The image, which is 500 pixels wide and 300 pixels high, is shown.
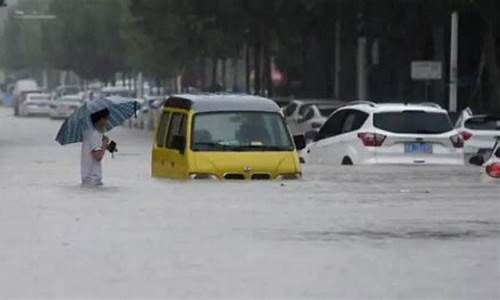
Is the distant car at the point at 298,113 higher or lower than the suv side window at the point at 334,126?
lower

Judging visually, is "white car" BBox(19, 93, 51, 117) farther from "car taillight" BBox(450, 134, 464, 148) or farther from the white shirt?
the white shirt

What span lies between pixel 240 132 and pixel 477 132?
10364 mm

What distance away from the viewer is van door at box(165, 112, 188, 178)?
23.5m

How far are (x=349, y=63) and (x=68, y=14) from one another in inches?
1893

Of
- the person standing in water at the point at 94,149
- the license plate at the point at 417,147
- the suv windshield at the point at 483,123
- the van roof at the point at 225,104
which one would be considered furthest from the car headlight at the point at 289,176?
the suv windshield at the point at 483,123

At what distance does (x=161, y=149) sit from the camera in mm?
24953

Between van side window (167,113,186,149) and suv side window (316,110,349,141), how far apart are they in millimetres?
4825

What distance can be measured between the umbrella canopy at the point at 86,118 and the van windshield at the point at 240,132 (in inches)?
57.5

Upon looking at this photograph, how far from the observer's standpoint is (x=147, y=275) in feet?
43.8

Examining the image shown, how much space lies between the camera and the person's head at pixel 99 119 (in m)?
Result: 22.5

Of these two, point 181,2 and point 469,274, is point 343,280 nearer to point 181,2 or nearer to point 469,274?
point 469,274

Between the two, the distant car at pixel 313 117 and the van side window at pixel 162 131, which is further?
the distant car at pixel 313 117

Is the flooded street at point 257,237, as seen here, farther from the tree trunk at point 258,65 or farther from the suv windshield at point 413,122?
the tree trunk at point 258,65

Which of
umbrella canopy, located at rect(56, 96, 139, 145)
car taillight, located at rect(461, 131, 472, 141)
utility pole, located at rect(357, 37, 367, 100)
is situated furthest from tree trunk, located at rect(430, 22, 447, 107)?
umbrella canopy, located at rect(56, 96, 139, 145)
